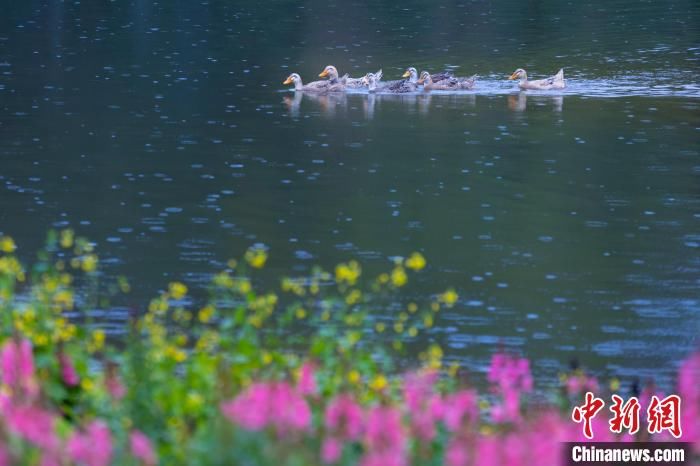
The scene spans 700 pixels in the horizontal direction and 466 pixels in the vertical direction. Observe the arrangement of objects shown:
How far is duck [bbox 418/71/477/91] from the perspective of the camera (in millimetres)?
46375

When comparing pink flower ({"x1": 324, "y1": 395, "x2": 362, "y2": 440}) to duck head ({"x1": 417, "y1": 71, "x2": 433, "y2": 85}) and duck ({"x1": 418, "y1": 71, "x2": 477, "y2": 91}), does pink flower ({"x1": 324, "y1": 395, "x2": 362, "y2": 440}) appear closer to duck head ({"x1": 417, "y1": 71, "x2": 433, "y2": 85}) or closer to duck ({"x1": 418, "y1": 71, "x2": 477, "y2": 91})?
duck ({"x1": 418, "y1": 71, "x2": 477, "y2": 91})

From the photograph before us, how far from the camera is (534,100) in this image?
44.3 meters

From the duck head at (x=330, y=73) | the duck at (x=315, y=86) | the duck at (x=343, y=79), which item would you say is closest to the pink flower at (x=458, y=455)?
the duck at (x=315, y=86)

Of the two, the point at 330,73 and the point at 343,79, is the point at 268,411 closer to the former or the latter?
the point at 343,79

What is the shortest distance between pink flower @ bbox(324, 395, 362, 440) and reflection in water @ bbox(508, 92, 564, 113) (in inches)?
1341

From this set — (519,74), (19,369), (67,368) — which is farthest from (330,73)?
(19,369)

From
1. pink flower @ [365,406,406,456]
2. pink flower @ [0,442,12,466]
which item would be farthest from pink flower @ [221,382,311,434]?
pink flower @ [0,442,12,466]

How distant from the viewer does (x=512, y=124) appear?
130 feet

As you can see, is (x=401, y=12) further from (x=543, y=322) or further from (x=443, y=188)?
(x=543, y=322)

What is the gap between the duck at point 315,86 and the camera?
4719 centimetres

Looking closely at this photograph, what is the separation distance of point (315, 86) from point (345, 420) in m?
38.8

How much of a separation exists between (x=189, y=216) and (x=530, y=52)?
33.2m
